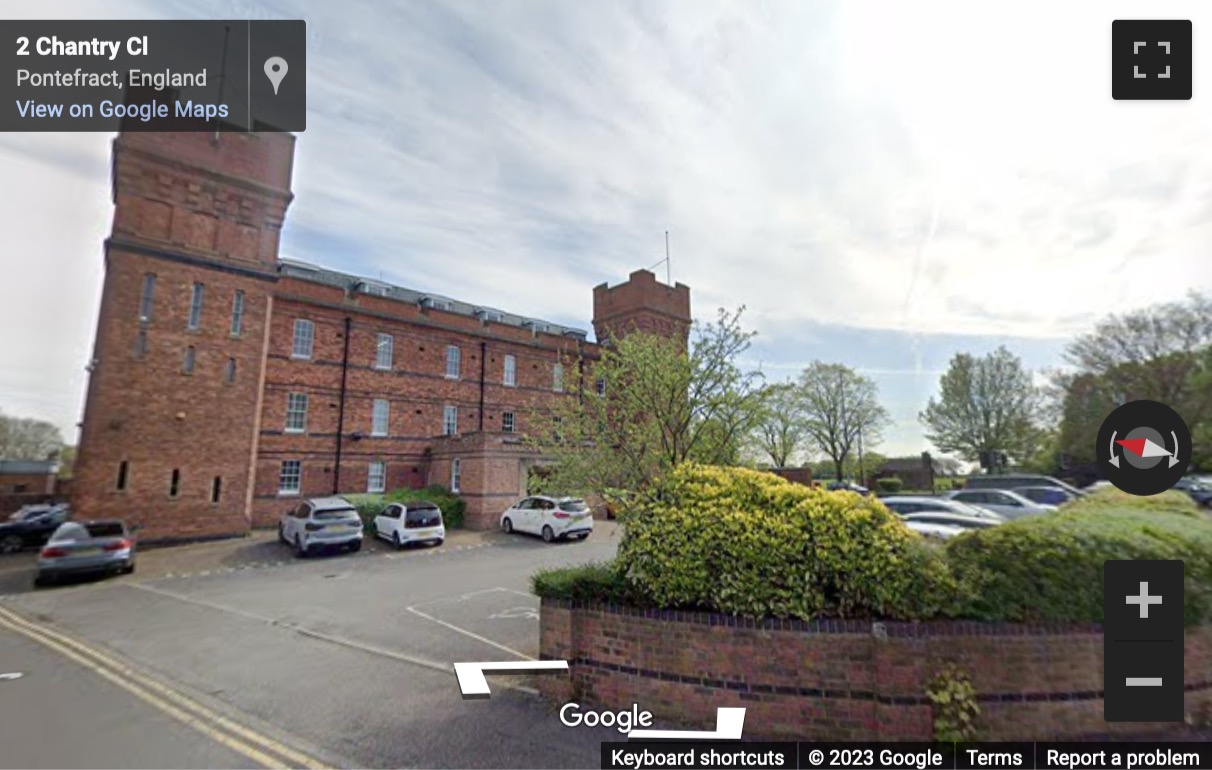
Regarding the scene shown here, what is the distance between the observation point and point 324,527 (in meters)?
15.5

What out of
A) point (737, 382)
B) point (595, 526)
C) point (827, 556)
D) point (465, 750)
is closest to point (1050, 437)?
point (595, 526)

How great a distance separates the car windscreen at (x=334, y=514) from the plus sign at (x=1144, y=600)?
17149 mm

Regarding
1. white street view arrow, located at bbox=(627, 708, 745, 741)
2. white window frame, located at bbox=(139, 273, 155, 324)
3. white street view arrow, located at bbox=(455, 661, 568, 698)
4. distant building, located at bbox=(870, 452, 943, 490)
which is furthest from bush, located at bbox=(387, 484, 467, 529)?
distant building, located at bbox=(870, 452, 943, 490)

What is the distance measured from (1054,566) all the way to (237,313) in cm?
2340

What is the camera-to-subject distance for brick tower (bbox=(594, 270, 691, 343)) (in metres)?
33.2

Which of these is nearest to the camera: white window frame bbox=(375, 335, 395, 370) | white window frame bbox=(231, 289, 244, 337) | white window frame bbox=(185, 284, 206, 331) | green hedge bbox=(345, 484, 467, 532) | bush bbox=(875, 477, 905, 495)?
white window frame bbox=(185, 284, 206, 331)

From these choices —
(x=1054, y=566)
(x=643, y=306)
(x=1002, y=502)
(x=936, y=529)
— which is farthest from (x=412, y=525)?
(x=1002, y=502)

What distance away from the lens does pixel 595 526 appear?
2238cm

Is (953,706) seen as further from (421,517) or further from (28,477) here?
(28,477)

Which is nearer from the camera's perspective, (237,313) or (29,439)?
(237,313)

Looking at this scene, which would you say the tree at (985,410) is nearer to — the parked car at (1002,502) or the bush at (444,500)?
the parked car at (1002,502)

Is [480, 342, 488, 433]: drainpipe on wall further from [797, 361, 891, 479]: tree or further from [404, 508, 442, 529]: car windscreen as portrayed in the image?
[797, 361, 891, 479]: tree

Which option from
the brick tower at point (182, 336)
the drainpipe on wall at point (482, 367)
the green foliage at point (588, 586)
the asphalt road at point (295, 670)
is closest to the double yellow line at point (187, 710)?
the asphalt road at point (295, 670)

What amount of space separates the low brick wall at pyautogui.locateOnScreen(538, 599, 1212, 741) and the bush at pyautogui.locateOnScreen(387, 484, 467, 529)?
17768 millimetres
